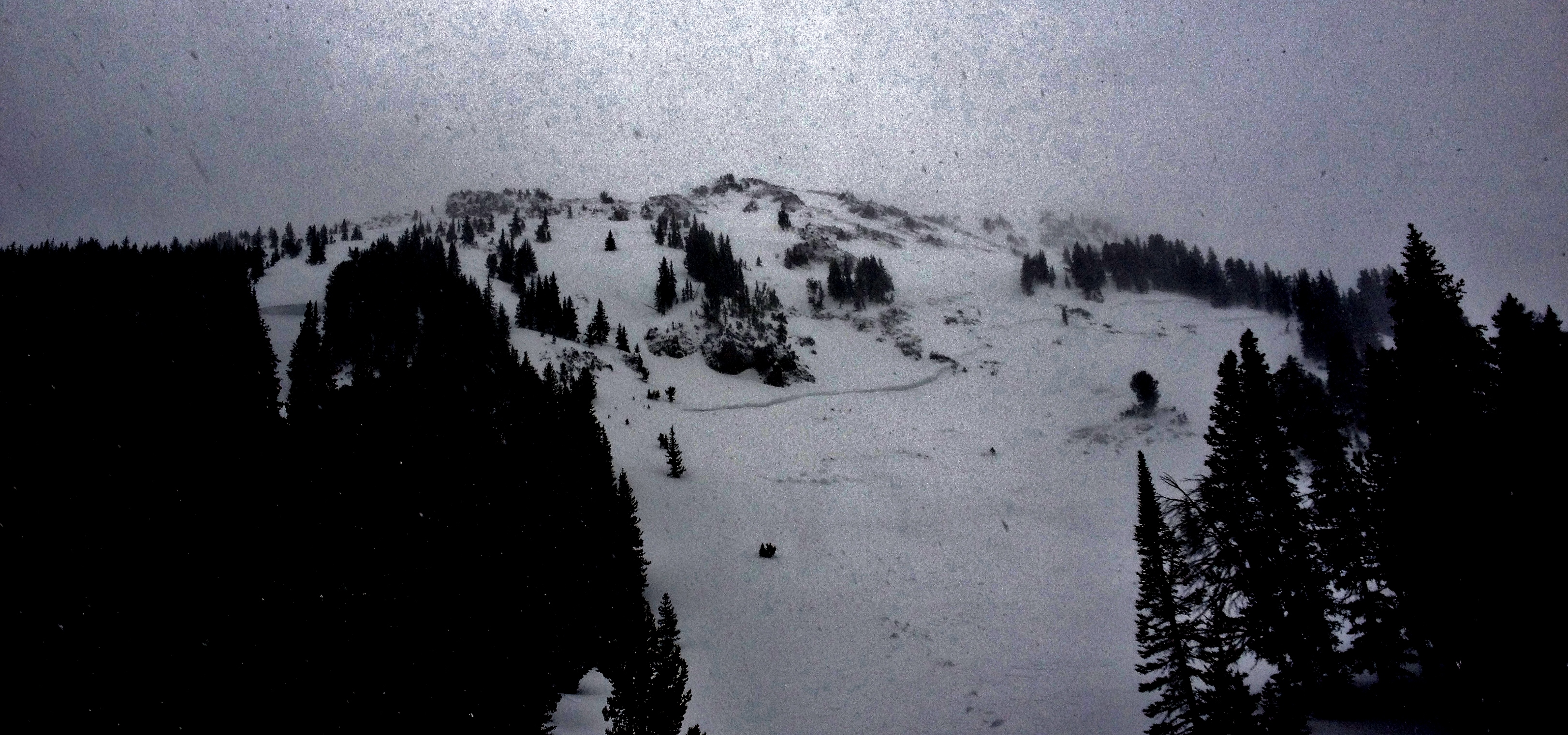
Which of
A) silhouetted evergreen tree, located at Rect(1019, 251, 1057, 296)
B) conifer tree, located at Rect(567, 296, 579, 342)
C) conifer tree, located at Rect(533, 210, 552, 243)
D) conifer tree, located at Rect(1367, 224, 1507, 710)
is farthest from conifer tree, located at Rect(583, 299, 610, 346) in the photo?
silhouetted evergreen tree, located at Rect(1019, 251, 1057, 296)

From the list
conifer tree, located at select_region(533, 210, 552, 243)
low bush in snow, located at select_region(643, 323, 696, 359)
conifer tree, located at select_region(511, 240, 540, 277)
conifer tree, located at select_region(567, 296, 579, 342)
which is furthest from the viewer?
conifer tree, located at select_region(533, 210, 552, 243)

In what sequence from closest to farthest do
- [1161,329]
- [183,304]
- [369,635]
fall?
[369,635] → [183,304] → [1161,329]

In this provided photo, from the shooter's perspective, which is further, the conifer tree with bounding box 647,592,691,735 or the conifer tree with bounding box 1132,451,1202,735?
the conifer tree with bounding box 1132,451,1202,735

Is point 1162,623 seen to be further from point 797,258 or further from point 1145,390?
point 797,258

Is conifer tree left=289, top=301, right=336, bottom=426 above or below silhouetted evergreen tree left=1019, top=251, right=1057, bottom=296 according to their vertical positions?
below

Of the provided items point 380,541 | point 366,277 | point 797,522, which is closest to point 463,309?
point 366,277

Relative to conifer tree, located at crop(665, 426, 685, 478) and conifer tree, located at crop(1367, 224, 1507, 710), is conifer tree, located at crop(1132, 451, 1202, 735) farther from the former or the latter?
conifer tree, located at crop(665, 426, 685, 478)

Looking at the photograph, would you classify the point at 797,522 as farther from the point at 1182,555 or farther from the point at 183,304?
the point at 183,304
